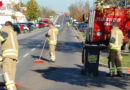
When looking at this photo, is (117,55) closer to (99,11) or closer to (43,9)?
(99,11)

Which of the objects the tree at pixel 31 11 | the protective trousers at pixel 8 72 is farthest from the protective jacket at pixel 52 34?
the tree at pixel 31 11

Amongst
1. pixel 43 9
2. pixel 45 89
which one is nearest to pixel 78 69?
pixel 45 89

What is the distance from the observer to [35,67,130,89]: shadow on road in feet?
33.3

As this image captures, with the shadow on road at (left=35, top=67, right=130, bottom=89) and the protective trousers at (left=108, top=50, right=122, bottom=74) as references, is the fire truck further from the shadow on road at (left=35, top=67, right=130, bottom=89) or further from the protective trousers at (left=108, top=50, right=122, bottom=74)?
the protective trousers at (left=108, top=50, right=122, bottom=74)

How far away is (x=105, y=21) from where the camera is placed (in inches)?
755

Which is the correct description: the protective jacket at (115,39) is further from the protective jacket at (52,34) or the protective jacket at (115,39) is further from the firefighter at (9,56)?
the protective jacket at (52,34)

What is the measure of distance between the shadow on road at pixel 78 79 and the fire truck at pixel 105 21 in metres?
6.72

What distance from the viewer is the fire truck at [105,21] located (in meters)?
19.0

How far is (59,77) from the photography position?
1133cm

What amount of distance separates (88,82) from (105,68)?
11.7ft

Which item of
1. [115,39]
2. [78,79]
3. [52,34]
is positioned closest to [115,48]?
[115,39]

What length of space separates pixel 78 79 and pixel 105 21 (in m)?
8.87

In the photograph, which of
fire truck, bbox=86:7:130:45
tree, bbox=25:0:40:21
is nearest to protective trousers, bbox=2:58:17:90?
fire truck, bbox=86:7:130:45

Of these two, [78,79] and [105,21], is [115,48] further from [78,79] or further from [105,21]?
[105,21]
